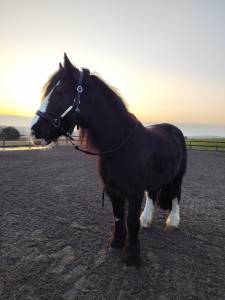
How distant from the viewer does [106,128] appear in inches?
118

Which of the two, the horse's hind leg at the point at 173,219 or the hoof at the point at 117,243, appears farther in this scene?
the horse's hind leg at the point at 173,219

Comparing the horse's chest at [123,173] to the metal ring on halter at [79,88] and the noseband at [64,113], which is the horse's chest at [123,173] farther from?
the metal ring on halter at [79,88]

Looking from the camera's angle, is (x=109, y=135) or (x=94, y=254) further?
(x=94, y=254)

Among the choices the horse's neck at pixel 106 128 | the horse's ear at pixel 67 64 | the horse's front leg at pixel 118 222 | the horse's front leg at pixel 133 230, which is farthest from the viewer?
the horse's front leg at pixel 118 222

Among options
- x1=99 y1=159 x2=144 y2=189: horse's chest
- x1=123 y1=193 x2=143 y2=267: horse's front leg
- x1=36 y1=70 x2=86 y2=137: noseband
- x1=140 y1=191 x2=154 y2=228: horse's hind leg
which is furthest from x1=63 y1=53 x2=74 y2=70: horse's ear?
x1=140 y1=191 x2=154 y2=228: horse's hind leg

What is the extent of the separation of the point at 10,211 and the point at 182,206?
3808 mm

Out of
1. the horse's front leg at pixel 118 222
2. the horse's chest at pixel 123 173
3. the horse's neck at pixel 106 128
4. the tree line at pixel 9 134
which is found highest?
the horse's neck at pixel 106 128

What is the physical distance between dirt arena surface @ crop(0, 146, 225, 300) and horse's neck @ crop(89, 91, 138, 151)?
1.54 meters

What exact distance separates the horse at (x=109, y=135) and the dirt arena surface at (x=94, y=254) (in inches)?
14.9

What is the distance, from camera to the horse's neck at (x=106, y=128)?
295 cm

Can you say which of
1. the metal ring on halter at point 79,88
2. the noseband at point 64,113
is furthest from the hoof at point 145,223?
the metal ring on halter at point 79,88

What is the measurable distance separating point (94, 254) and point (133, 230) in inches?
29.1

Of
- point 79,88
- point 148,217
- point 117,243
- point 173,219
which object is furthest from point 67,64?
point 173,219

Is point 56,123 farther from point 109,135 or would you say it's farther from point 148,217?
point 148,217
